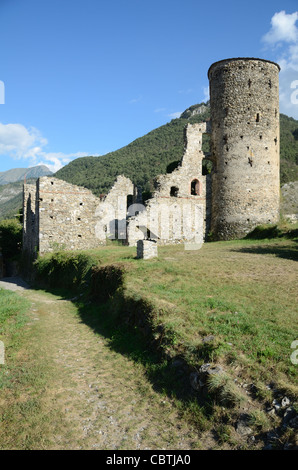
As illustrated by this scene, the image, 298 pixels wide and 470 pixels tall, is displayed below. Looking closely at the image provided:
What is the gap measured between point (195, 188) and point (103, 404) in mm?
19546

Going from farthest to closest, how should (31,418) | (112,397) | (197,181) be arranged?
(197,181) → (112,397) → (31,418)

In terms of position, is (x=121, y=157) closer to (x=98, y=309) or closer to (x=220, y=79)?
(x=220, y=79)

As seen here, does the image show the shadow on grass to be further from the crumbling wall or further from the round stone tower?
the crumbling wall

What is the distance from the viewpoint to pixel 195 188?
23.3 metres

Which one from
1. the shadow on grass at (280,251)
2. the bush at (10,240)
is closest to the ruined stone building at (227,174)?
the shadow on grass at (280,251)

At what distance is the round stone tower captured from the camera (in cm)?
2120

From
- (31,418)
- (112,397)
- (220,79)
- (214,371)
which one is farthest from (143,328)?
(220,79)

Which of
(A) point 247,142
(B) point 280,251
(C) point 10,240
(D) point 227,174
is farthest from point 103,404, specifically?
(C) point 10,240

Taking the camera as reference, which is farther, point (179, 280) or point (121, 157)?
point (121, 157)

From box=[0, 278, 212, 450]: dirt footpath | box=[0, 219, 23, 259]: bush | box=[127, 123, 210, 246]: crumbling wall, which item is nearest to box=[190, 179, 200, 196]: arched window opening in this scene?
box=[127, 123, 210, 246]: crumbling wall

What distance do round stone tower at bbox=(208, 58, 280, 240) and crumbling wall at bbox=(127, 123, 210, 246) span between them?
5.57 ft

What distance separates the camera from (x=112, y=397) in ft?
17.6

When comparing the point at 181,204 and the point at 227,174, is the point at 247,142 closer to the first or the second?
the point at 227,174
